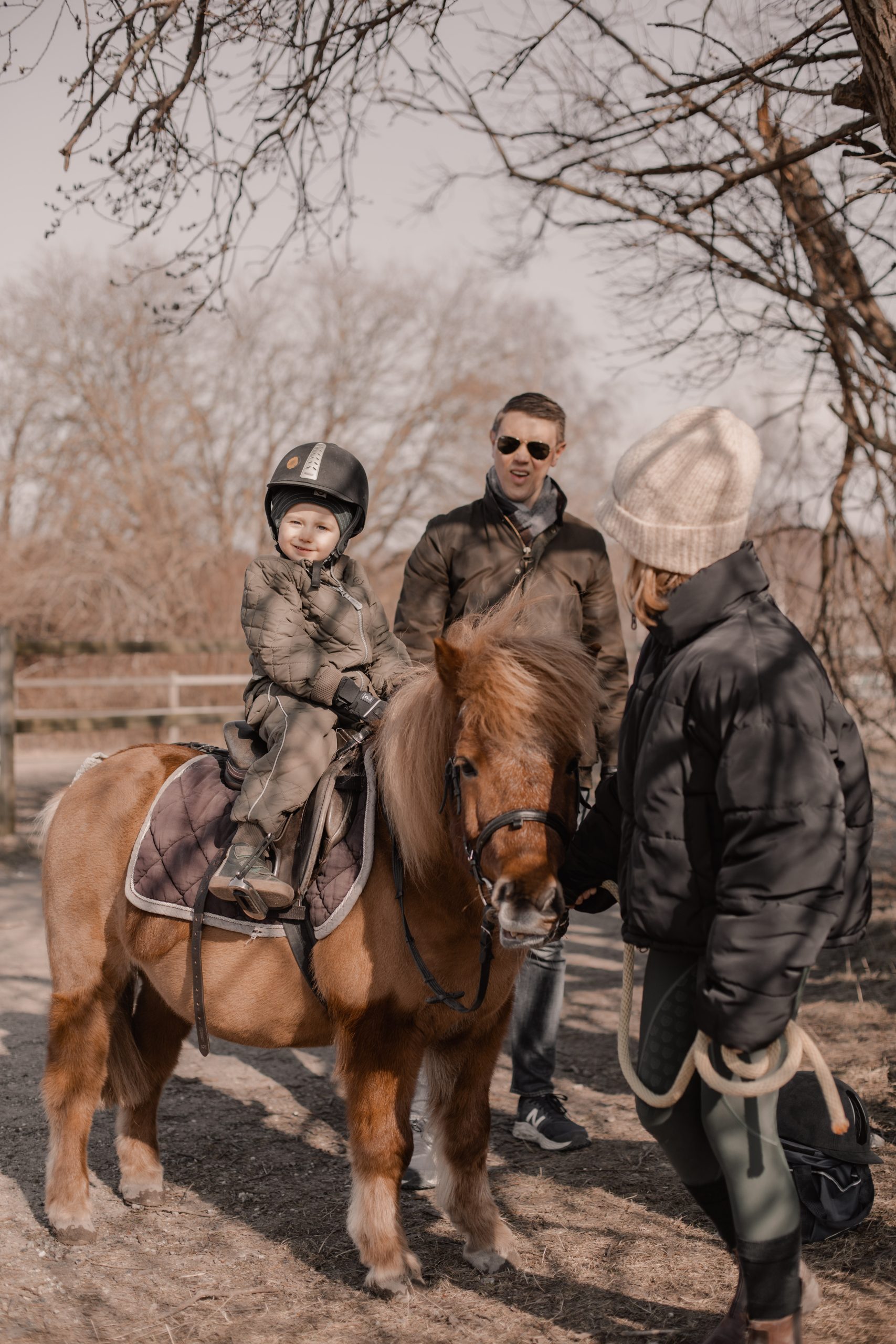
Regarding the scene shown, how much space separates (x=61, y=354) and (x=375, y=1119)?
73.0ft

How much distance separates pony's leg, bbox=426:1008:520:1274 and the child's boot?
2.08 ft

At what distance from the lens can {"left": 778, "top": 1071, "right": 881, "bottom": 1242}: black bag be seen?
2.87 m

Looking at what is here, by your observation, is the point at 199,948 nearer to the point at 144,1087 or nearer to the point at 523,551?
the point at 144,1087

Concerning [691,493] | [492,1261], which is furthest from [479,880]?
[492,1261]

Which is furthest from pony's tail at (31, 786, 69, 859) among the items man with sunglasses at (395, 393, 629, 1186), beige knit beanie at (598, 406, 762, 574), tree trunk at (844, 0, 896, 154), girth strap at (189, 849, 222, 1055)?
tree trunk at (844, 0, 896, 154)

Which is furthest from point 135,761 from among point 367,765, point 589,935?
point 589,935

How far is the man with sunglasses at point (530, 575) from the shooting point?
3.76 m

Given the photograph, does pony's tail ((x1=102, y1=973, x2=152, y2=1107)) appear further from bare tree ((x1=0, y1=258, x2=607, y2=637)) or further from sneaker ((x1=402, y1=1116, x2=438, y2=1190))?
bare tree ((x1=0, y1=258, x2=607, y2=637))

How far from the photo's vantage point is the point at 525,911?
7.31 ft

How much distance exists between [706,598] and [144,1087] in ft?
8.35

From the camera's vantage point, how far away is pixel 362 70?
4.70m

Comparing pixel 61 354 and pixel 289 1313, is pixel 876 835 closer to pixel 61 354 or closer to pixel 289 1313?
pixel 289 1313

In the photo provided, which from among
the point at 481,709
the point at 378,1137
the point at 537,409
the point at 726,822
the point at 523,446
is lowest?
the point at 378,1137

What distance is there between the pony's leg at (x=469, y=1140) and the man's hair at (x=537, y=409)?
6.64ft
